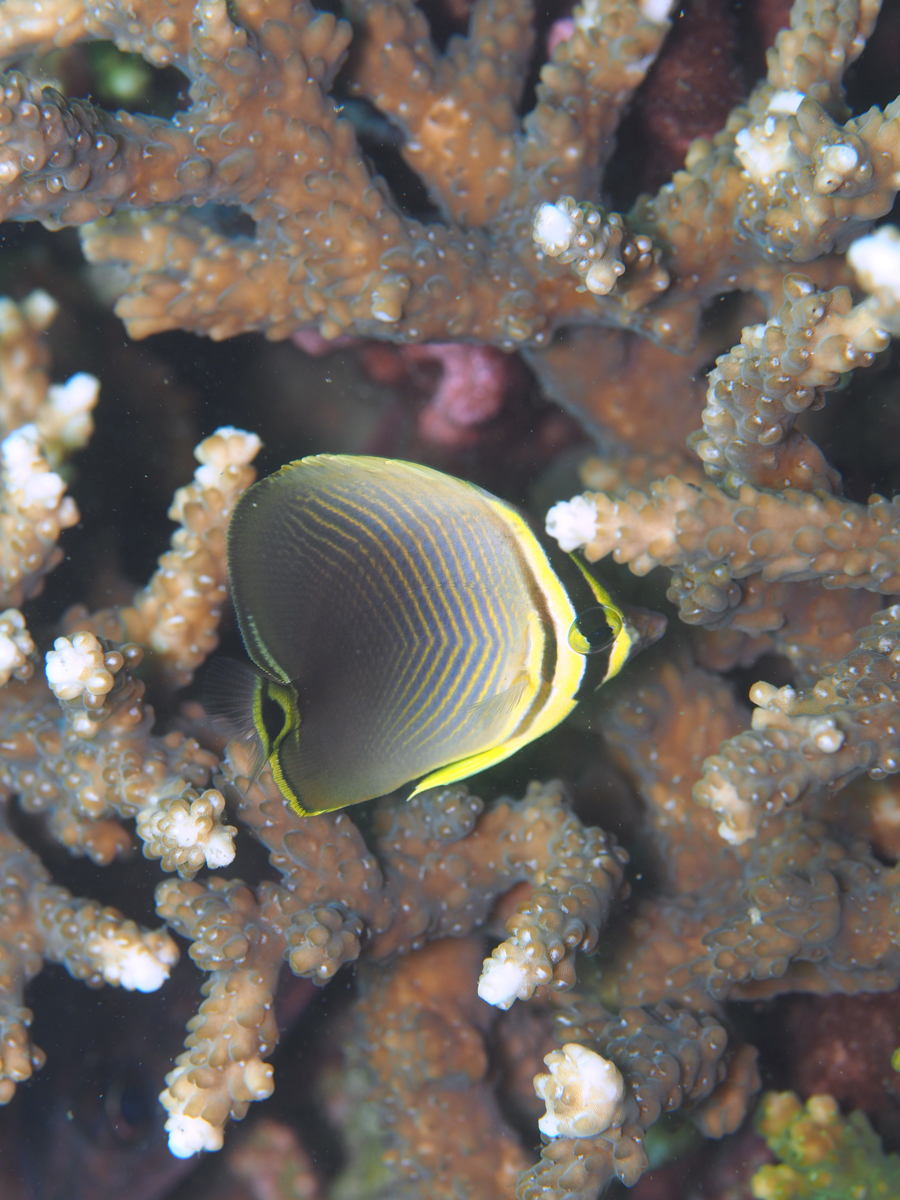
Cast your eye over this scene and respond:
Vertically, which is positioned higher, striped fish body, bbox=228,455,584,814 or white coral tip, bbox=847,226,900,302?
white coral tip, bbox=847,226,900,302

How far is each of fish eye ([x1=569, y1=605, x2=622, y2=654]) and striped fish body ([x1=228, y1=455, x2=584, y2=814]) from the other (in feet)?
0.06

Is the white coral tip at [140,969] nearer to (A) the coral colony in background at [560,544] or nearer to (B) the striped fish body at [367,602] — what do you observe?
(A) the coral colony in background at [560,544]

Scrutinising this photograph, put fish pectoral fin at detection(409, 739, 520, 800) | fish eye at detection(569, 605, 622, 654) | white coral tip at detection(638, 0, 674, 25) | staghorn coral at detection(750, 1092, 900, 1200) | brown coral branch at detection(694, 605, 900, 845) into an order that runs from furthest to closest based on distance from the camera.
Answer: staghorn coral at detection(750, 1092, 900, 1200)
white coral tip at detection(638, 0, 674, 25)
fish pectoral fin at detection(409, 739, 520, 800)
fish eye at detection(569, 605, 622, 654)
brown coral branch at detection(694, 605, 900, 845)

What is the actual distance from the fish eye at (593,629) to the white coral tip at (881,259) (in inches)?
27.1

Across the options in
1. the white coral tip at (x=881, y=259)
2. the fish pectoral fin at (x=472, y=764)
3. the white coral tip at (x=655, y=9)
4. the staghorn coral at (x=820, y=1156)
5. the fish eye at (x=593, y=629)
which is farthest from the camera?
the staghorn coral at (x=820, y=1156)

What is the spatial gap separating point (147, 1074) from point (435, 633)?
4.85ft

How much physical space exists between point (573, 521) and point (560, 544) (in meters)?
0.07

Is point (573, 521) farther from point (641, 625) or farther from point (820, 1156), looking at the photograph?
point (820, 1156)

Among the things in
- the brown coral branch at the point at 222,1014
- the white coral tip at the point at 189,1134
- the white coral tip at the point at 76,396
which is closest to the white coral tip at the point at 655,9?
the white coral tip at the point at 76,396

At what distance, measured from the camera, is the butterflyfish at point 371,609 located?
1511 mm

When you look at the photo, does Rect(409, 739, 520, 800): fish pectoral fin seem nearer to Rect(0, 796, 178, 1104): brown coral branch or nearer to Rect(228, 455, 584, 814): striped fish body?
Rect(228, 455, 584, 814): striped fish body

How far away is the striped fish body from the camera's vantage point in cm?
151

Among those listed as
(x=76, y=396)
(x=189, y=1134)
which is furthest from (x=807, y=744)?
(x=76, y=396)

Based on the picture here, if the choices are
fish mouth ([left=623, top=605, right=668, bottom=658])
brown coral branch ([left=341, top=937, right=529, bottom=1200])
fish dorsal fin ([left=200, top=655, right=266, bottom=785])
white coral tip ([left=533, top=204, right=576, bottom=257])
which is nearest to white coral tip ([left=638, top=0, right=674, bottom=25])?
white coral tip ([left=533, top=204, right=576, bottom=257])
